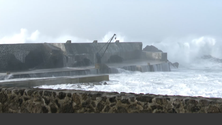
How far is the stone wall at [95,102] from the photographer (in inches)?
163

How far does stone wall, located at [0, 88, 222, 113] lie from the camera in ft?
13.6

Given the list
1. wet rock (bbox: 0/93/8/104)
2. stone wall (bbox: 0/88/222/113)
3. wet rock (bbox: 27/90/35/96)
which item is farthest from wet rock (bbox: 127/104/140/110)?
wet rock (bbox: 0/93/8/104)

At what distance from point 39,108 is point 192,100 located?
236cm

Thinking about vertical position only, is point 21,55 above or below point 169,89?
above

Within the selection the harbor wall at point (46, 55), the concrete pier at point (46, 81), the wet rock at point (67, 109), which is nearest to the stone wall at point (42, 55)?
the harbor wall at point (46, 55)

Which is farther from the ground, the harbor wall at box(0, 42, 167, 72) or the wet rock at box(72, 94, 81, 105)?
the harbor wall at box(0, 42, 167, 72)

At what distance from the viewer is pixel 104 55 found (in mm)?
27312

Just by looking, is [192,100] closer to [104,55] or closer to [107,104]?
[107,104]

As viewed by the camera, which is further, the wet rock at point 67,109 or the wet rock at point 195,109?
the wet rock at point 67,109

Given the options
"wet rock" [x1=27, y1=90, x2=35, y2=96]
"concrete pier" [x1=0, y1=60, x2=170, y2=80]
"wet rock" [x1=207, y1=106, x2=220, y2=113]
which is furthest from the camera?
"concrete pier" [x1=0, y1=60, x2=170, y2=80]

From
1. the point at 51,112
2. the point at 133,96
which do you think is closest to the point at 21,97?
the point at 51,112

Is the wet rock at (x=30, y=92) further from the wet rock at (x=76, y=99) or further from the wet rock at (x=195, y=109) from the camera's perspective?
the wet rock at (x=195, y=109)

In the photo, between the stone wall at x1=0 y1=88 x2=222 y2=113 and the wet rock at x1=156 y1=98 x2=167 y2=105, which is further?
the wet rock at x1=156 y1=98 x2=167 y2=105

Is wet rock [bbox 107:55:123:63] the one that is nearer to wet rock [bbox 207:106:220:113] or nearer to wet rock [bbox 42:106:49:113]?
wet rock [bbox 42:106:49:113]
